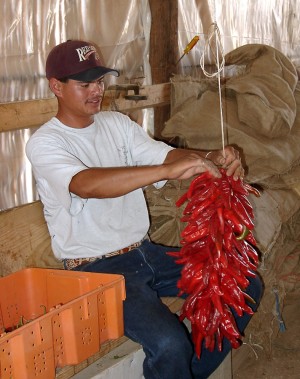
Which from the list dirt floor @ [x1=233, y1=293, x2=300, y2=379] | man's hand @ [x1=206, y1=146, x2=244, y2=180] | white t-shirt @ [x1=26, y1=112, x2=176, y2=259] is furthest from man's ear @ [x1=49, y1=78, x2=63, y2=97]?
dirt floor @ [x1=233, y1=293, x2=300, y2=379]

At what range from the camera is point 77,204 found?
2.61 meters

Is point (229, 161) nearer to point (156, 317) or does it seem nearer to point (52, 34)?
point (156, 317)

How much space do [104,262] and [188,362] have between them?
619 mm

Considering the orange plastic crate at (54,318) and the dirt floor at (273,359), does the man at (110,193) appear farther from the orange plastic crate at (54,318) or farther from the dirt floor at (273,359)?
the dirt floor at (273,359)

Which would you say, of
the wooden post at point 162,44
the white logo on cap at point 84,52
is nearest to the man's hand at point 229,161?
the white logo on cap at point 84,52

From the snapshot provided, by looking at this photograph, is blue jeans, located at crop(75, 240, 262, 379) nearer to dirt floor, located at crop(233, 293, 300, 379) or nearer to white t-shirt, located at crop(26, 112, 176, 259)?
white t-shirt, located at crop(26, 112, 176, 259)

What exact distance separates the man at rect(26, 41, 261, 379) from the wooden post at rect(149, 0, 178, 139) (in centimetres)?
117

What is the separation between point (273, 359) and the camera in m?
4.18

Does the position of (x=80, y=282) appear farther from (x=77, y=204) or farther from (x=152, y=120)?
(x=152, y=120)

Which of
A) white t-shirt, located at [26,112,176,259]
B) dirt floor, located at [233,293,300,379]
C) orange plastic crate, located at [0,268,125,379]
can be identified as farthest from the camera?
dirt floor, located at [233,293,300,379]

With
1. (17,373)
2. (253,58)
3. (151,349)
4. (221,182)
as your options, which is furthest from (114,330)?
(253,58)

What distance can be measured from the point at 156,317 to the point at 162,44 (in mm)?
2325

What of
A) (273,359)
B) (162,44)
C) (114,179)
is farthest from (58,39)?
(273,359)

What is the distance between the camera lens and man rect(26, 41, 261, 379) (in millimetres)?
2338
